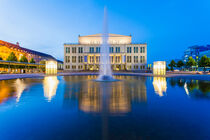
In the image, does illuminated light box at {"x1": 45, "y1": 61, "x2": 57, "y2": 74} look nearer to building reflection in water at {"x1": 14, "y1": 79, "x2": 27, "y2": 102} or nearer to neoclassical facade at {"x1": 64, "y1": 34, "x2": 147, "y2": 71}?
building reflection in water at {"x1": 14, "y1": 79, "x2": 27, "y2": 102}

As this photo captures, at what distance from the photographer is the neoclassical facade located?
6619 centimetres

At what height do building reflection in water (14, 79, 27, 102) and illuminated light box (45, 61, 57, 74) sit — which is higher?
illuminated light box (45, 61, 57, 74)

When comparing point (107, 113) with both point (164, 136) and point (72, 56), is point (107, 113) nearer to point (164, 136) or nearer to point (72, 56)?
point (164, 136)

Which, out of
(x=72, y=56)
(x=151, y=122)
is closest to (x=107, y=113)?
(x=151, y=122)

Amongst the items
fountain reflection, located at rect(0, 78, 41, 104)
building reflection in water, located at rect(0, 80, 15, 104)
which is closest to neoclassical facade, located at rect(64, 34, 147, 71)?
fountain reflection, located at rect(0, 78, 41, 104)

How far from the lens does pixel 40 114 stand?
5.39 metres

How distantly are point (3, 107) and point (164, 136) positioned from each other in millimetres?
7658

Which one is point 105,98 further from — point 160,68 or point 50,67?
point 50,67

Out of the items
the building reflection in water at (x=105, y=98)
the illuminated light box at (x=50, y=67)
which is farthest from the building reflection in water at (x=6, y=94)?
Result: the illuminated light box at (x=50, y=67)

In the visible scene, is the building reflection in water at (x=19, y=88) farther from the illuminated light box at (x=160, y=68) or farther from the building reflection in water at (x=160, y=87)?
the illuminated light box at (x=160, y=68)

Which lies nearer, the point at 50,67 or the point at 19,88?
the point at 19,88

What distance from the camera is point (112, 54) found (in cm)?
6531

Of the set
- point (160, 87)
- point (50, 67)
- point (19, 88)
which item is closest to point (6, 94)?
point (19, 88)

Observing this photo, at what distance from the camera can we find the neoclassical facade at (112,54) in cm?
6619
